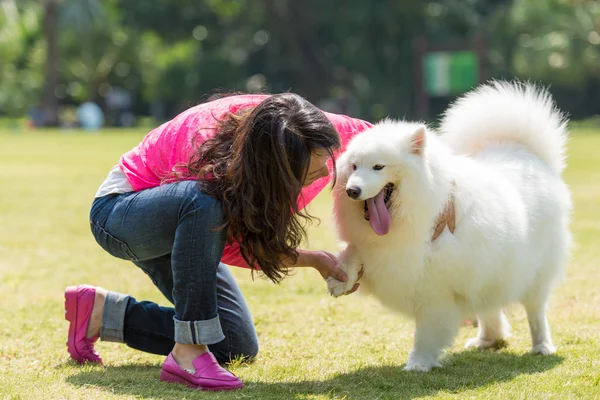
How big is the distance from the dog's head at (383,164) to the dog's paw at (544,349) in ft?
3.67

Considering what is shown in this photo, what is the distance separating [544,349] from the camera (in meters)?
4.02

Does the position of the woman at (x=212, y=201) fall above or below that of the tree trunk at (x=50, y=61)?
above

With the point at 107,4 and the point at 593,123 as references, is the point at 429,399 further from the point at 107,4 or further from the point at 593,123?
the point at 107,4

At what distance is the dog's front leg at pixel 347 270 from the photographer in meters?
3.60

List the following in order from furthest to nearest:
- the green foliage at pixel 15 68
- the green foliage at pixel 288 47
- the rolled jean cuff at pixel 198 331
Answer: the green foliage at pixel 15 68 < the green foliage at pixel 288 47 < the rolled jean cuff at pixel 198 331

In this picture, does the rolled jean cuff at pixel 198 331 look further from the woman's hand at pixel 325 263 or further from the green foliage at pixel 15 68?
the green foliage at pixel 15 68

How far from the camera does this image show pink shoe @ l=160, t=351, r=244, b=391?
3271 millimetres

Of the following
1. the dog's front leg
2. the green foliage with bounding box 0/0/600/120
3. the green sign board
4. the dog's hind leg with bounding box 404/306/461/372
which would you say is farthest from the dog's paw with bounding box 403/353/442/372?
the green foliage with bounding box 0/0/600/120

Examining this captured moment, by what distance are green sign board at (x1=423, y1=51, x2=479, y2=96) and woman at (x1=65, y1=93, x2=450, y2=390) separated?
29394 mm

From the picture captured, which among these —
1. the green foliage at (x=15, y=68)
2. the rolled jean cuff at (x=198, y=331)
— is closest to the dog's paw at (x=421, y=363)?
the rolled jean cuff at (x=198, y=331)

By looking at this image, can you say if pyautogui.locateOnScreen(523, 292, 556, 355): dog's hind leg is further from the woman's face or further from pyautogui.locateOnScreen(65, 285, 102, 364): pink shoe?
pyautogui.locateOnScreen(65, 285, 102, 364): pink shoe

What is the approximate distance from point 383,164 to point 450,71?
97.6 ft

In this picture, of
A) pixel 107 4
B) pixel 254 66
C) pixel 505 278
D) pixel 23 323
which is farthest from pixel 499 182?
pixel 107 4

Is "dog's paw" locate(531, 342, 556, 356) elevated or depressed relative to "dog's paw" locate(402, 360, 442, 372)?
depressed
